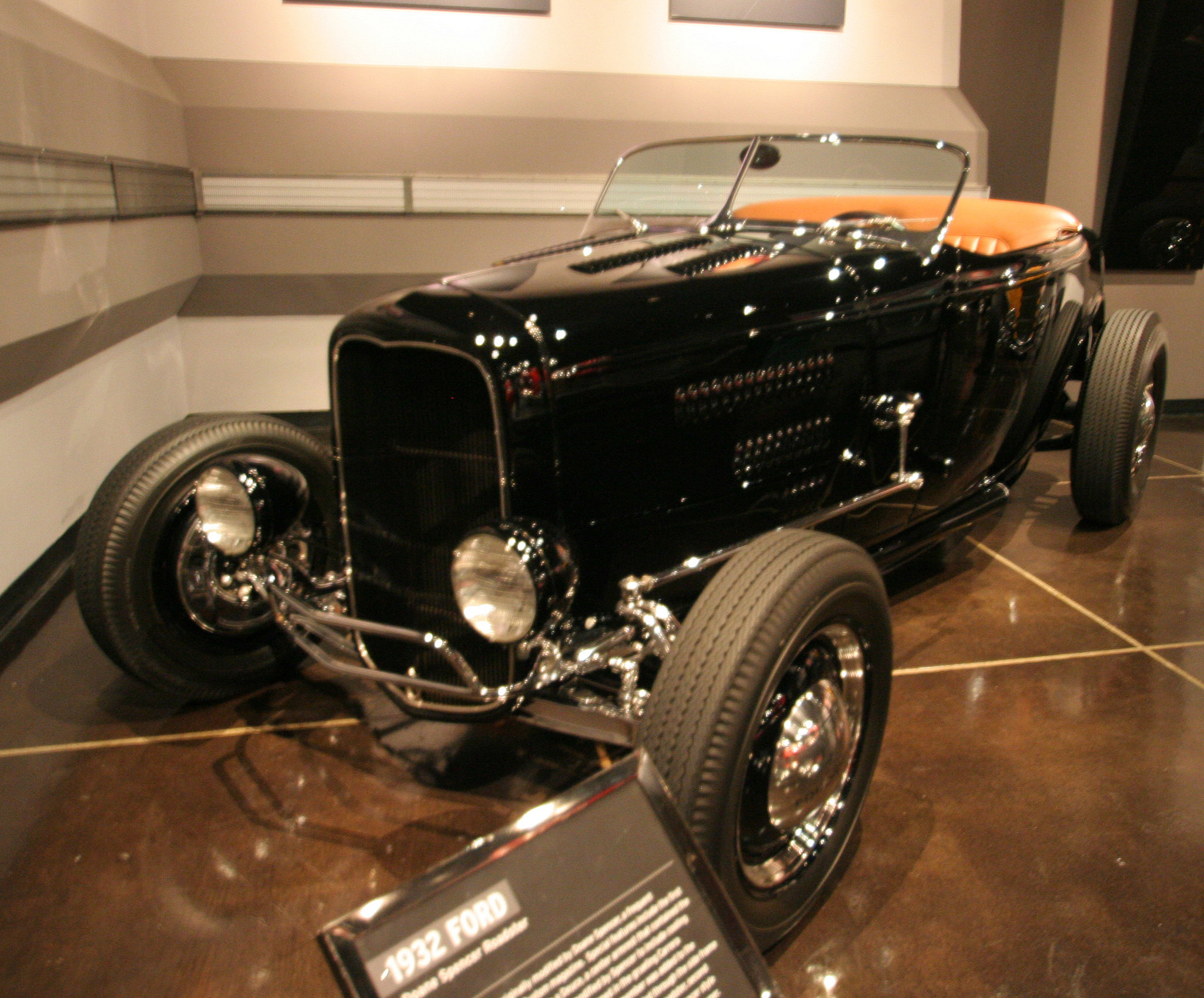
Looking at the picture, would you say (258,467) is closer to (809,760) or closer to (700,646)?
(700,646)

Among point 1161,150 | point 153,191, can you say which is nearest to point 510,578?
point 153,191

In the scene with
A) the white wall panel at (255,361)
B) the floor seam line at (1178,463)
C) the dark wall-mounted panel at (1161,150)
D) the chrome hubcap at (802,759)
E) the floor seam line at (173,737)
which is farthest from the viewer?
the white wall panel at (255,361)

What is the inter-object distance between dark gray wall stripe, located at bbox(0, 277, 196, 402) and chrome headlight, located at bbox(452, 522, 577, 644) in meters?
2.01

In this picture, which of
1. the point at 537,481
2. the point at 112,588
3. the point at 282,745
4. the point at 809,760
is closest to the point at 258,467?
the point at 112,588

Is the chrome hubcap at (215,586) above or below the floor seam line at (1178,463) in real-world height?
above

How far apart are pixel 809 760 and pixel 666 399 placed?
0.77 metres

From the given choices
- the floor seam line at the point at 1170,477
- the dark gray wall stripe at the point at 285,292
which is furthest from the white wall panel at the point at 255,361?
the floor seam line at the point at 1170,477

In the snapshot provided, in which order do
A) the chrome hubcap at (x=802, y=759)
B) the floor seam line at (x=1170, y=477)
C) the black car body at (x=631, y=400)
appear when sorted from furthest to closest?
1. the floor seam line at (x=1170, y=477)
2. the black car body at (x=631, y=400)
3. the chrome hubcap at (x=802, y=759)

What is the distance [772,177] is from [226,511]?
1.82 meters

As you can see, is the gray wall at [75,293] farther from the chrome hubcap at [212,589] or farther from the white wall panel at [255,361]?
the chrome hubcap at [212,589]

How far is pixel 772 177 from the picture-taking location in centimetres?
279

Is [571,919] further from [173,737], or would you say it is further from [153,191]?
[153,191]

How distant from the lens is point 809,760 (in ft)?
5.38

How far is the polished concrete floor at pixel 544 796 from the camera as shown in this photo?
1.65 metres
